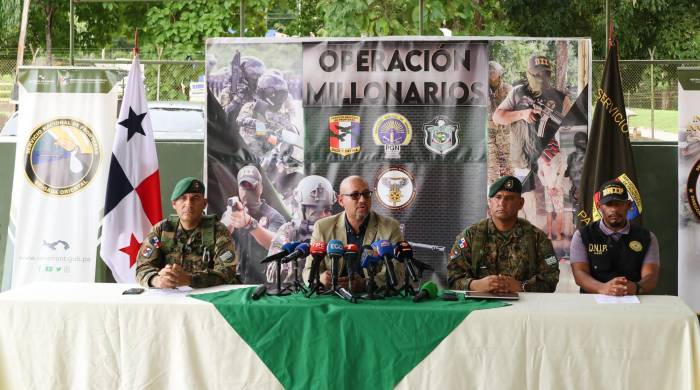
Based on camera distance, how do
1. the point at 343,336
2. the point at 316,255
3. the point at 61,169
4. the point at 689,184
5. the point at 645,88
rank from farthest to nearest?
the point at 645,88, the point at 61,169, the point at 689,184, the point at 316,255, the point at 343,336

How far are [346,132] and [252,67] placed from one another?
2.67 feet

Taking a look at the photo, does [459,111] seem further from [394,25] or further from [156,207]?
[156,207]

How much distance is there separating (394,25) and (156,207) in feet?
8.39

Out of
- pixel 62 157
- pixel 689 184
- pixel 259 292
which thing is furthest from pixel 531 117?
pixel 62 157

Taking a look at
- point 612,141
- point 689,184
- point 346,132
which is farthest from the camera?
point 346,132

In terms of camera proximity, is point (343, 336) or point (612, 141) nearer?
point (343, 336)

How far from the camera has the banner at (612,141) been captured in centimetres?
616

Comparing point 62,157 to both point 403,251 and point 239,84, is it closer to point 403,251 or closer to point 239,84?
point 239,84

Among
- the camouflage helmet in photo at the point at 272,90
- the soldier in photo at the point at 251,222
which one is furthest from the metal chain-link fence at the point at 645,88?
the soldier in photo at the point at 251,222

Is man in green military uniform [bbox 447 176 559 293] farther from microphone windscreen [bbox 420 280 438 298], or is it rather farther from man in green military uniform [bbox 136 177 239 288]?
man in green military uniform [bbox 136 177 239 288]

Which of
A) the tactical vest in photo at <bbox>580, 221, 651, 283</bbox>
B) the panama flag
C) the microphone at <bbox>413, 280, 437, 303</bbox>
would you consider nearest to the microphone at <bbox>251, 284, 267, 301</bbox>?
the microphone at <bbox>413, 280, 437, 303</bbox>

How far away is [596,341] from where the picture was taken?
13.3ft

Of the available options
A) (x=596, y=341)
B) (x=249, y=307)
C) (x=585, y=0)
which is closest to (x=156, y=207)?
(x=249, y=307)

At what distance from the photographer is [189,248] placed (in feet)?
17.5
